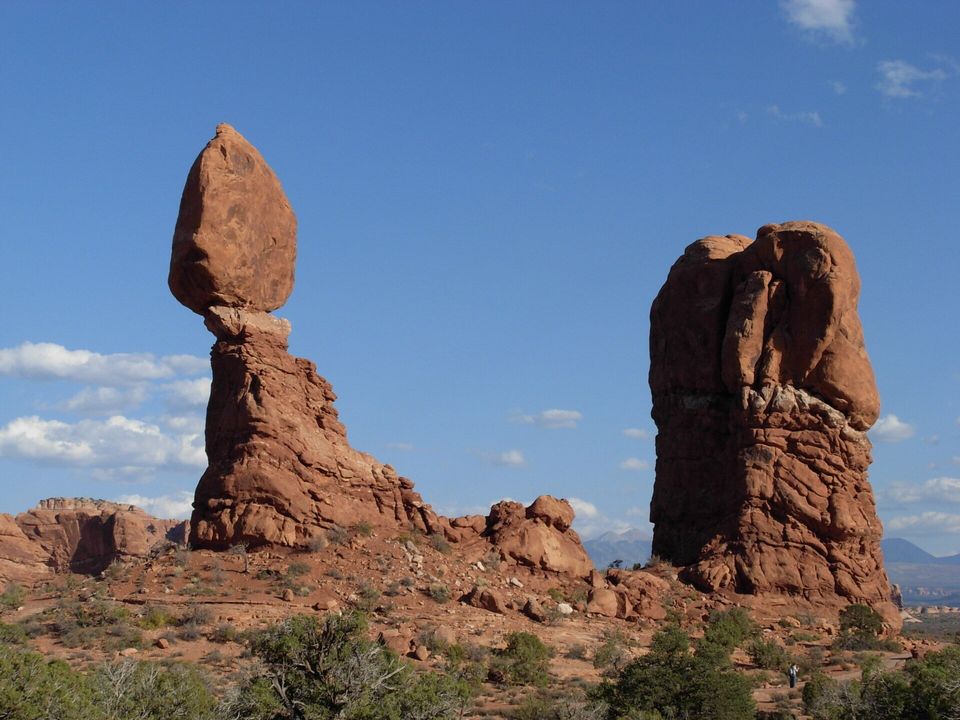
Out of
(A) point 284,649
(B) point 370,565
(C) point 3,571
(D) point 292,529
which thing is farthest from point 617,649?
(C) point 3,571

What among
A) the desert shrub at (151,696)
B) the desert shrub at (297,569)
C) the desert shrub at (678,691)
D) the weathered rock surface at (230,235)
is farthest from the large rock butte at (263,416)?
the desert shrub at (151,696)

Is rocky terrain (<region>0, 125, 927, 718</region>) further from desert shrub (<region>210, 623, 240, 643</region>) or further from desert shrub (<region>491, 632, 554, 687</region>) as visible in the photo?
desert shrub (<region>491, 632, 554, 687</region>)

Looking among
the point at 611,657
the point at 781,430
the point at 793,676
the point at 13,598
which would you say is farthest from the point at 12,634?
the point at 781,430

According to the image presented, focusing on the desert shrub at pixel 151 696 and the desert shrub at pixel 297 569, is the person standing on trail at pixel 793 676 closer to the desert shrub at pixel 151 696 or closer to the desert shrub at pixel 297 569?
the desert shrub at pixel 297 569

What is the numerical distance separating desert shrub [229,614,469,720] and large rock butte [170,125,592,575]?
11454 mm

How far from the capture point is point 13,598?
107ft

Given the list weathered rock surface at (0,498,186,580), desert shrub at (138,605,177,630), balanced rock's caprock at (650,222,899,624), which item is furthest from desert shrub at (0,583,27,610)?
weathered rock surface at (0,498,186,580)

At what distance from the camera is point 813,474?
1544 inches

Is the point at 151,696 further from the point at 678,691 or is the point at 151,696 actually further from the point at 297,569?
the point at 297,569

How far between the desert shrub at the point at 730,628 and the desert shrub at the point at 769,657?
634mm

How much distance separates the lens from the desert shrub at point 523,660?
2892 centimetres

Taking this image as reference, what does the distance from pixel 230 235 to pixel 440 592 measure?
1089 cm

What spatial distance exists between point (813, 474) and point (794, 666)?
8534 millimetres

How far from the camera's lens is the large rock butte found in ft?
113
